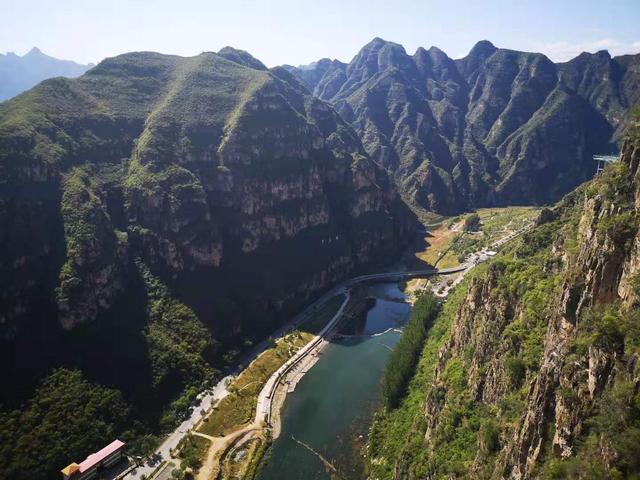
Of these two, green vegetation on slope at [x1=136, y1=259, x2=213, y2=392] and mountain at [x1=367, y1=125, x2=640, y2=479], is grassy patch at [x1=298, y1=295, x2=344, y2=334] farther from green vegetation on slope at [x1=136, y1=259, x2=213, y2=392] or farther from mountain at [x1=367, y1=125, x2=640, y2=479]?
mountain at [x1=367, y1=125, x2=640, y2=479]

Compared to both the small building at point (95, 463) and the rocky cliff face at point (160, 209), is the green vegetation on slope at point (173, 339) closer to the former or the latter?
the rocky cliff face at point (160, 209)

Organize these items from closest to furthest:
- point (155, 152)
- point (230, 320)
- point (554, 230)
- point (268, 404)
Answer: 1. point (554, 230)
2. point (268, 404)
3. point (230, 320)
4. point (155, 152)

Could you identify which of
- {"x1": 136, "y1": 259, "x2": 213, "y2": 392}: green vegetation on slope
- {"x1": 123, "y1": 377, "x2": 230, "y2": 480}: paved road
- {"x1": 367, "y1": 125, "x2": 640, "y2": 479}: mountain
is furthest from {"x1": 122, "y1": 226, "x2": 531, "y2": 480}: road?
{"x1": 367, "y1": 125, "x2": 640, "y2": 479}: mountain

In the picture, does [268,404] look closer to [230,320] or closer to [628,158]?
[230,320]

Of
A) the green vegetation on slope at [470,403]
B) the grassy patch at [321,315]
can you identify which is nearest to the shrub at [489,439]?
the green vegetation on slope at [470,403]

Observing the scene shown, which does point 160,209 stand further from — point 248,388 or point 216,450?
point 216,450

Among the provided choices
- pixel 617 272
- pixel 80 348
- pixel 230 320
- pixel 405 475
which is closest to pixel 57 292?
pixel 80 348
